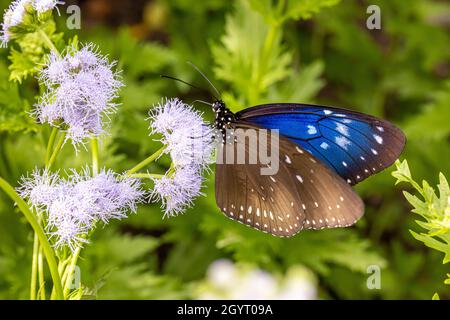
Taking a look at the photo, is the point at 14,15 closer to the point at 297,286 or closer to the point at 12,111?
the point at 12,111

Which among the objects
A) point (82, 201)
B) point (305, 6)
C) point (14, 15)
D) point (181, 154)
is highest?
point (305, 6)

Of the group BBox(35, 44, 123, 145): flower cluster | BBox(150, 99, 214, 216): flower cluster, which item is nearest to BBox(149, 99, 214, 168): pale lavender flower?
BBox(150, 99, 214, 216): flower cluster

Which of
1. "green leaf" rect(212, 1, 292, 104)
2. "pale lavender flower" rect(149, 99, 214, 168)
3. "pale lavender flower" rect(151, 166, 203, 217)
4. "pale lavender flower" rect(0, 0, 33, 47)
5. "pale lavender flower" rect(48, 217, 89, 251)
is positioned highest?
"green leaf" rect(212, 1, 292, 104)

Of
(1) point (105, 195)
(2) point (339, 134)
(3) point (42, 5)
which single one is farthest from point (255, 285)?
(3) point (42, 5)

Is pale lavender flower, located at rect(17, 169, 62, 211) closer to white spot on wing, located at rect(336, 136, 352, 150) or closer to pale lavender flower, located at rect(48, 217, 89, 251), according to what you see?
pale lavender flower, located at rect(48, 217, 89, 251)

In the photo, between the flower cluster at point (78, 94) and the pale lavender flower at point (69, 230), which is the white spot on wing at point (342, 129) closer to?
the flower cluster at point (78, 94)

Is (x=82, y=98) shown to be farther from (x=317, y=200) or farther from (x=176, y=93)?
(x=176, y=93)
